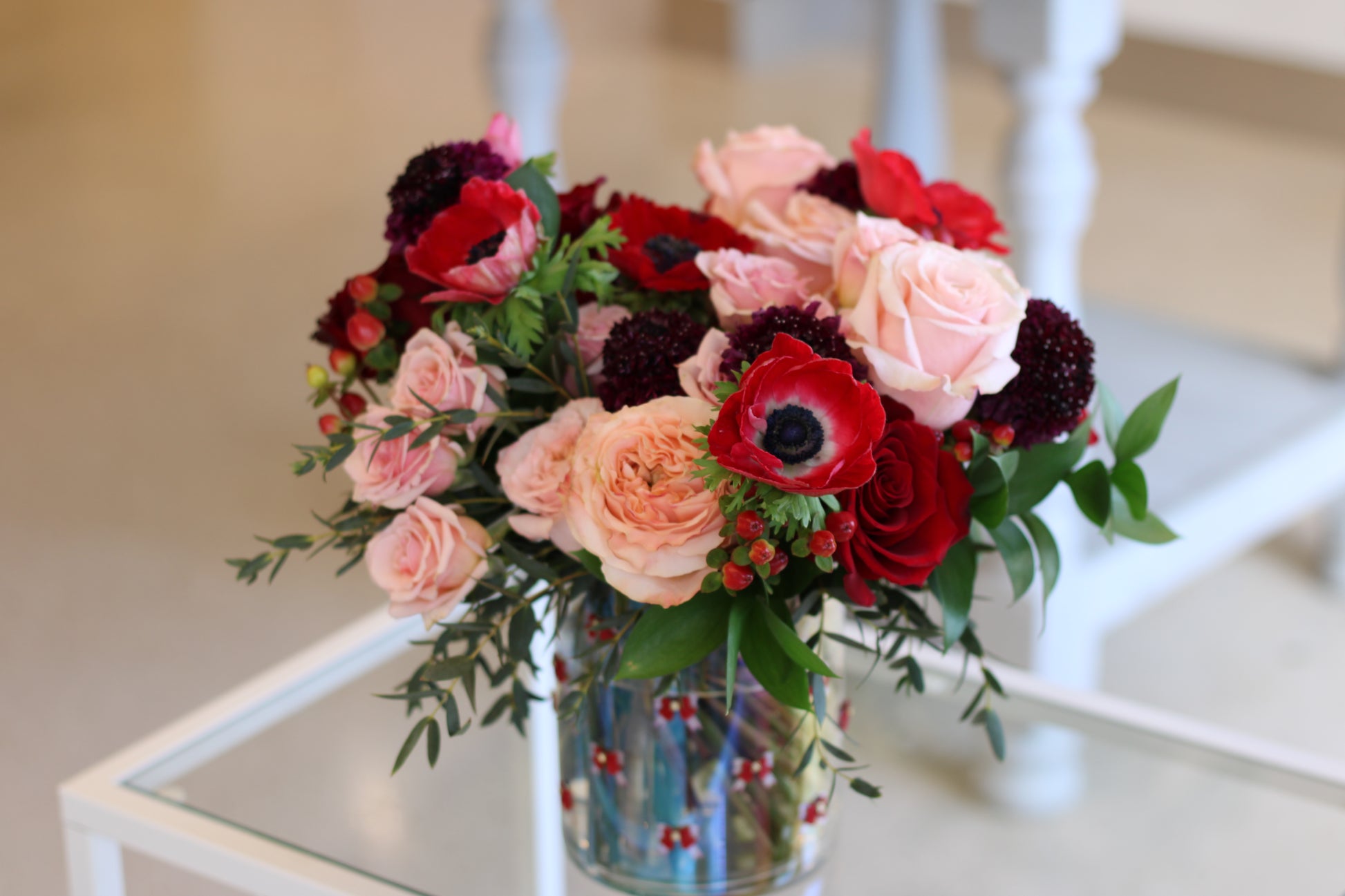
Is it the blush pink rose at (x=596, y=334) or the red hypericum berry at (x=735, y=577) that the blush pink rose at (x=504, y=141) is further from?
the red hypericum berry at (x=735, y=577)

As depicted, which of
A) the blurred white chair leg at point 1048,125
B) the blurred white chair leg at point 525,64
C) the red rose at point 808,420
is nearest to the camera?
the red rose at point 808,420

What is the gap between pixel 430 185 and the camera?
2.20 ft

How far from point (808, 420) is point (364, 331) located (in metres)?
0.23

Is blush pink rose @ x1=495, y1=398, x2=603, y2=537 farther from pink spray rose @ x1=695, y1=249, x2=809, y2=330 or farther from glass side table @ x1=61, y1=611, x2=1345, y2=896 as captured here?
glass side table @ x1=61, y1=611, x2=1345, y2=896

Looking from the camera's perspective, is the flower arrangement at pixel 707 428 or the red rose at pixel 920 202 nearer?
the flower arrangement at pixel 707 428

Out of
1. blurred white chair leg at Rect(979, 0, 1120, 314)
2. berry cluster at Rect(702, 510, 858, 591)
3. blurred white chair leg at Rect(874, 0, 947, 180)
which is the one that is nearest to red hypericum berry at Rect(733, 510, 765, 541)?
berry cluster at Rect(702, 510, 858, 591)

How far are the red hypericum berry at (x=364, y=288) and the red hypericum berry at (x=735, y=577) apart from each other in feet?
0.72

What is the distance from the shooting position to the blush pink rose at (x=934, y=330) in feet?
1.88

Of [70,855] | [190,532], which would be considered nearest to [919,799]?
[70,855]

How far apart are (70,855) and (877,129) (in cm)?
152

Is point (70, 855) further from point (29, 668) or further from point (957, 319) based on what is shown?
point (29, 668)

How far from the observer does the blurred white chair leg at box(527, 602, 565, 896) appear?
81cm

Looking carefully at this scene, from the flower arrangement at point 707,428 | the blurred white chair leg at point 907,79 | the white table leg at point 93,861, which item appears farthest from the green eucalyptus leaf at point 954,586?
the blurred white chair leg at point 907,79

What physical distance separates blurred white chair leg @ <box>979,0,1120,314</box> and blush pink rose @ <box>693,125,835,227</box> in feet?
1.93
